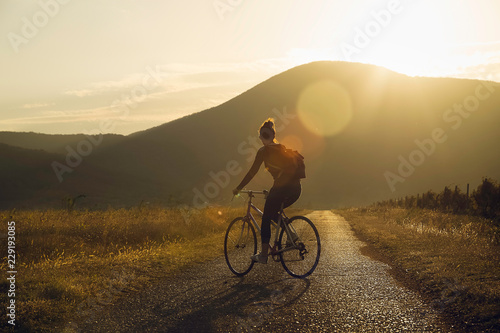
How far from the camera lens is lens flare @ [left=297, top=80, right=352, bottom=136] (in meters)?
148

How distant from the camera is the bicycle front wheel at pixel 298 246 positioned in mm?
8930

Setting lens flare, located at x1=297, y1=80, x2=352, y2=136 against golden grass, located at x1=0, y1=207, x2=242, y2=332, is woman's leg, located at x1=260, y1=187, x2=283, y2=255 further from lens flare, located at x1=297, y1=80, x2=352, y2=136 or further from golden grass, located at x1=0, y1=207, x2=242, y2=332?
lens flare, located at x1=297, y1=80, x2=352, y2=136

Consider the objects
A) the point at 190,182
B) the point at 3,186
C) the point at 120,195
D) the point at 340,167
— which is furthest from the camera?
the point at 340,167

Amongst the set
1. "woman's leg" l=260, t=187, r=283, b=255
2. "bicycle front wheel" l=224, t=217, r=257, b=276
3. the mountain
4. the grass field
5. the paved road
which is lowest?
the paved road

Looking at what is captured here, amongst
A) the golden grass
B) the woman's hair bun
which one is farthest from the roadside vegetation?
the golden grass

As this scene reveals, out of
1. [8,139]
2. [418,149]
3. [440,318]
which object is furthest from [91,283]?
[8,139]

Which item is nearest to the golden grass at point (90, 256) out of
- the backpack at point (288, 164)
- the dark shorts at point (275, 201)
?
the dark shorts at point (275, 201)

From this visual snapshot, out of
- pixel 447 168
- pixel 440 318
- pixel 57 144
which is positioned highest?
pixel 57 144

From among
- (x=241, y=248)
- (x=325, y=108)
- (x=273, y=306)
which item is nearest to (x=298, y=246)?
(x=241, y=248)

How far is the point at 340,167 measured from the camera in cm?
13375

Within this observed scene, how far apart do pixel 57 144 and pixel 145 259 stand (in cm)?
18549

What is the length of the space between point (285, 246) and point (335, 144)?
134928 mm

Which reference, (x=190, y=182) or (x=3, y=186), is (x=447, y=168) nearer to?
(x=190, y=182)

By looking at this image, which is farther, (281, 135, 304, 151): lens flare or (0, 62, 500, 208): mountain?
(281, 135, 304, 151): lens flare
